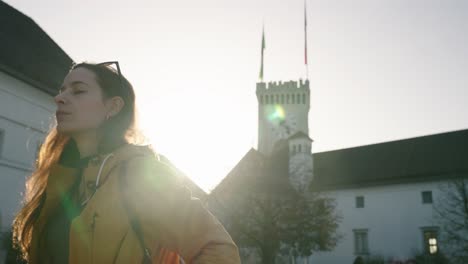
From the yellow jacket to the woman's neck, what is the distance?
0.40 metres

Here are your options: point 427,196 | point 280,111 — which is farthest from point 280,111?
point 427,196

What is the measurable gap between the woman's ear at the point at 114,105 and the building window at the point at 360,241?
4303cm

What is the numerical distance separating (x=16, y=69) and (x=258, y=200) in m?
18.4

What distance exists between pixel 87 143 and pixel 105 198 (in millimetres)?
547

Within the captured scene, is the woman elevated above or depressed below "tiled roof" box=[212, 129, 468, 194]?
below

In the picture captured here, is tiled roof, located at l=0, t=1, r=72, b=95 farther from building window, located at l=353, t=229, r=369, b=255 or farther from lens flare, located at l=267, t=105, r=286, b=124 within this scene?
lens flare, located at l=267, t=105, r=286, b=124

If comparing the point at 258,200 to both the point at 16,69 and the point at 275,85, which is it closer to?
the point at 16,69

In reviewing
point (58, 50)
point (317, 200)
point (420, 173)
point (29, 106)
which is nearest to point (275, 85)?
point (420, 173)

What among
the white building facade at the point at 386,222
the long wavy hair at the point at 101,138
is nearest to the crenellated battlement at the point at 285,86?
the white building facade at the point at 386,222

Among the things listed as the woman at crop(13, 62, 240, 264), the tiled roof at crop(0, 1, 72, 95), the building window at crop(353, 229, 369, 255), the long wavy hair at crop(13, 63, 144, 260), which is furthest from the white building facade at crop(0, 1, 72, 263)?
the building window at crop(353, 229, 369, 255)

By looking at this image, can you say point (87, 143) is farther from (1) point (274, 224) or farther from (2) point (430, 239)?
(2) point (430, 239)

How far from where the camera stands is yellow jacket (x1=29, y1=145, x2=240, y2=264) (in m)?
1.82

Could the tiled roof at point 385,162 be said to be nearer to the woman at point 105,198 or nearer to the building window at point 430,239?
the building window at point 430,239

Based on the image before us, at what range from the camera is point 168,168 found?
79.7 inches
